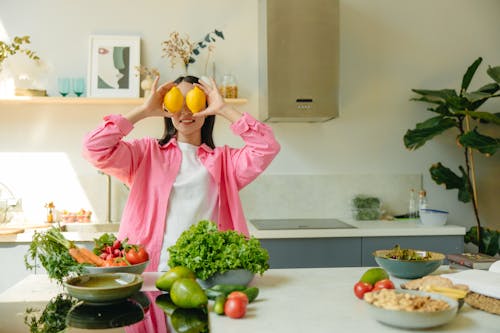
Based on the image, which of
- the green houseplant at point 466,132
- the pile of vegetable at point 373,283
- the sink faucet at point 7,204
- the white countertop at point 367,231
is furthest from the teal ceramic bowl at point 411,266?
the sink faucet at point 7,204

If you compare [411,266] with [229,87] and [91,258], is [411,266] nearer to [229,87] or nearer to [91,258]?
[91,258]

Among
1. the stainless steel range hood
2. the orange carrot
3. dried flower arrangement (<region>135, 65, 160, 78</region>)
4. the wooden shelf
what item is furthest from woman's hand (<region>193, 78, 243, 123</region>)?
dried flower arrangement (<region>135, 65, 160, 78</region>)

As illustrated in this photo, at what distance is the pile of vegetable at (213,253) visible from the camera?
1.63m

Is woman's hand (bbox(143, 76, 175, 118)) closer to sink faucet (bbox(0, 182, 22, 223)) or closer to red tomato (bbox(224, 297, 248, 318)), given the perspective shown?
red tomato (bbox(224, 297, 248, 318))

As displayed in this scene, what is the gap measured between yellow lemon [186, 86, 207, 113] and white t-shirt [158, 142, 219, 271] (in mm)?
253

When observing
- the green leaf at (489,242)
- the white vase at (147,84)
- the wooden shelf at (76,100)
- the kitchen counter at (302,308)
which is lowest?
the green leaf at (489,242)

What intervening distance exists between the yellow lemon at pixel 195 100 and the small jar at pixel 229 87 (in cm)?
169

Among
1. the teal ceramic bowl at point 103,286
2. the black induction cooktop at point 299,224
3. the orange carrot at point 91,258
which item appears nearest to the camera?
the teal ceramic bowl at point 103,286

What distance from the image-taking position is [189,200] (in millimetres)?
2297

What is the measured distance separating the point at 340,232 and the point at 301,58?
3.95ft

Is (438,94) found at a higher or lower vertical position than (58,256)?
higher

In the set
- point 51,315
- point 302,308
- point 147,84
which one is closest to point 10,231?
point 147,84

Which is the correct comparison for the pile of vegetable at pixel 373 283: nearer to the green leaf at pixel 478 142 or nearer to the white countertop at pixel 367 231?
the white countertop at pixel 367 231

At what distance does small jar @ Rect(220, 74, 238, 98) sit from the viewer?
396cm
